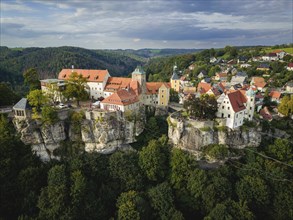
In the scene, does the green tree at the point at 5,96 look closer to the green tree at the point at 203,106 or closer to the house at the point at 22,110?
the house at the point at 22,110

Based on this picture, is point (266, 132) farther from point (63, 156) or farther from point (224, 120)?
point (63, 156)

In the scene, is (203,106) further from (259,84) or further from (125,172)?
(259,84)

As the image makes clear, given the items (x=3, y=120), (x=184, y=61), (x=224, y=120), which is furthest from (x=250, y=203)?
(x=184, y=61)

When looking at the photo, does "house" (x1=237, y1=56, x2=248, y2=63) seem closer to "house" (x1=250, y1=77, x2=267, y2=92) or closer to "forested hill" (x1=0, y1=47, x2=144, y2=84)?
"house" (x1=250, y1=77, x2=267, y2=92)

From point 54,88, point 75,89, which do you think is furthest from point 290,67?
point 54,88

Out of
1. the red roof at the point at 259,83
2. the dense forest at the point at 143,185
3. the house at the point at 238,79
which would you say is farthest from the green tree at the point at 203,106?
the house at the point at 238,79

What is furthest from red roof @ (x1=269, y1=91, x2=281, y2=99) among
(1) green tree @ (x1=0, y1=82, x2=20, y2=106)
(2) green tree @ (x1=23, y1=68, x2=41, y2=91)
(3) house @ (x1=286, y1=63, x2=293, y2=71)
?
(1) green tree @ (x1=0, y1=82, x2=20, y2=106)

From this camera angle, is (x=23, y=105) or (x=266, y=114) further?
(x=266, y=114)
